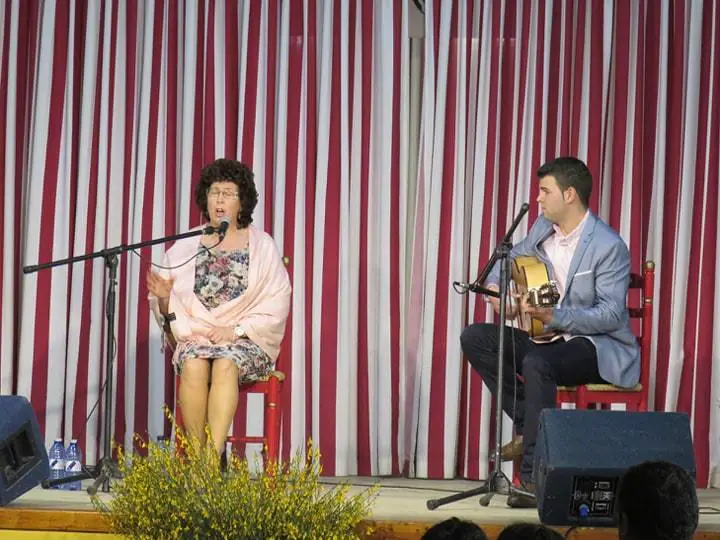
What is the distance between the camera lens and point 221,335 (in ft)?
15.3

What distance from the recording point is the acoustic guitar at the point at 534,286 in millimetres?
4363

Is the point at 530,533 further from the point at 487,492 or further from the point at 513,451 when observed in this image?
the point at 513,451

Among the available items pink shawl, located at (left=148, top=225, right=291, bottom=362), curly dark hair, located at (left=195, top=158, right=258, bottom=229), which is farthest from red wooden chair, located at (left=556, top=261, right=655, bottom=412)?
curly dark hair, located at (left=195, top=158, right=258, bottom=229)

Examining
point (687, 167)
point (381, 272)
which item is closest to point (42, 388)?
point (381, 272)

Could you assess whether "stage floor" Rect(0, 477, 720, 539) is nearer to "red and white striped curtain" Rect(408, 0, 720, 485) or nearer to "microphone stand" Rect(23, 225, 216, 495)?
"microphone stand" Rect(23, 225, 216, 495)

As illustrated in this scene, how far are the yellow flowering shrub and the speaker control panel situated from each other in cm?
89

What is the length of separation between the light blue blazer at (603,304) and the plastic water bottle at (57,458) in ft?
7.13

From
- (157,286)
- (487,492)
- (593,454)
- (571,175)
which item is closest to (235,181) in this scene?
(157,286)

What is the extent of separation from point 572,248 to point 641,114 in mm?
1062

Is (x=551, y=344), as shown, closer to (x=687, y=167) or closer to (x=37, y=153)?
(x=687, y=167)

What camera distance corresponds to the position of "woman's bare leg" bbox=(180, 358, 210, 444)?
4.53 metres

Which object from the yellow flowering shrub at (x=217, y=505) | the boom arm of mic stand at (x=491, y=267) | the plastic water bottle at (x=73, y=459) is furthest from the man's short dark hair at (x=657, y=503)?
the plastic water bottle at (x=73, y=459)

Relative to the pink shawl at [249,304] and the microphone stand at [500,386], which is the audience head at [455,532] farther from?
the pink shawl at [249,304]

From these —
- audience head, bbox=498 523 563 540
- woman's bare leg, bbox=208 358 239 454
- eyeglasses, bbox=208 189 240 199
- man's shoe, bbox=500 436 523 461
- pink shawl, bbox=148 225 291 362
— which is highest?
eyeglasses, bbox=208 189 240 199
